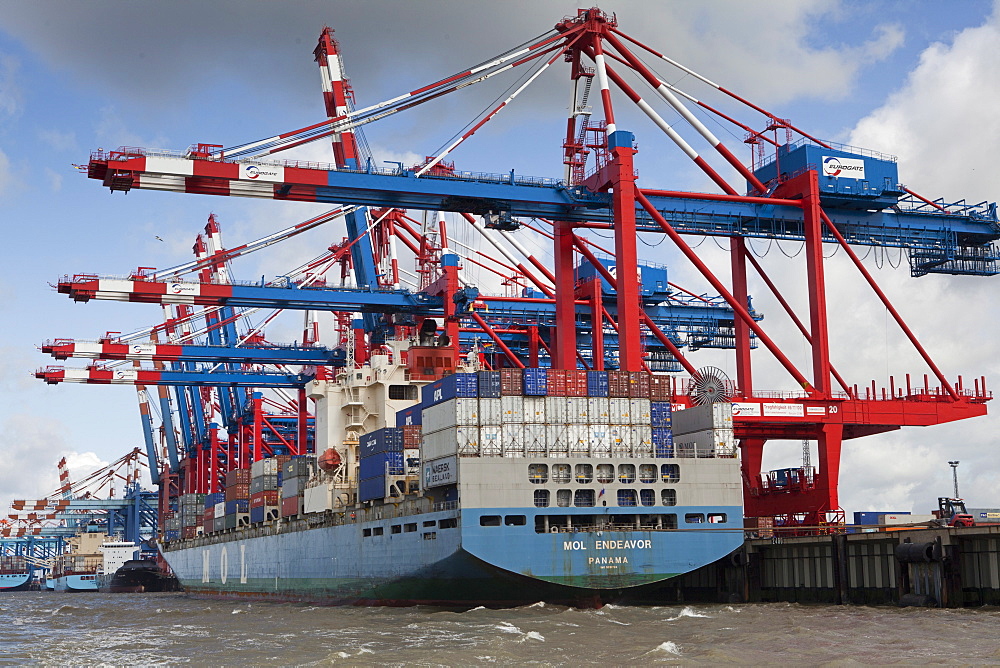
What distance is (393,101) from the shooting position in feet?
134

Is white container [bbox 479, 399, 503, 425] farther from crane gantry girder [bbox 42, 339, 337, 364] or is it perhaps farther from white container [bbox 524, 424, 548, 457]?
crane gantry girder [bbox 42, 339, 337, 364]

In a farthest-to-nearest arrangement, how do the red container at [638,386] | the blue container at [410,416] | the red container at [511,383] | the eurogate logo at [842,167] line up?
the eurogate logo at [842,167] < the blue container at [410,416] < the red container at [638,386] < the red container at [511,383]

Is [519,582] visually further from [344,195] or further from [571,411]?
[344,195]

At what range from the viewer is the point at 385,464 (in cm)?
4047

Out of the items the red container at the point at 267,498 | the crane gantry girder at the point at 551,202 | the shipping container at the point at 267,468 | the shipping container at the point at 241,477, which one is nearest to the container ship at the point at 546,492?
the crane gantry girder at the point at 551,202

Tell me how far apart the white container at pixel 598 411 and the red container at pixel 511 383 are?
2145 millimetres

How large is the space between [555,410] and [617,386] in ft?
7.49

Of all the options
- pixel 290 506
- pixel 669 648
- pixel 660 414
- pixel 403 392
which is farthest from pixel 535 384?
pixel 290 506

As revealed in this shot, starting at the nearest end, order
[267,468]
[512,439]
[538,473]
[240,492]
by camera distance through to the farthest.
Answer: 1. [538,473]
2. [512,439]
3. [267,468]
4. [240,492]

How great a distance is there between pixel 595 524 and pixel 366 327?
26.6 m

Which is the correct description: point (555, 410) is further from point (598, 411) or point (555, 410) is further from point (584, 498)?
point (584, 498)

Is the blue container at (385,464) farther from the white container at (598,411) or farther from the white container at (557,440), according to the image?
the white container at (598,411)

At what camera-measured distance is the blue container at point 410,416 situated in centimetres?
4106

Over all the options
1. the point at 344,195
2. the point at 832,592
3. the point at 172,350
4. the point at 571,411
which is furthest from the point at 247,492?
the point at 832,592
